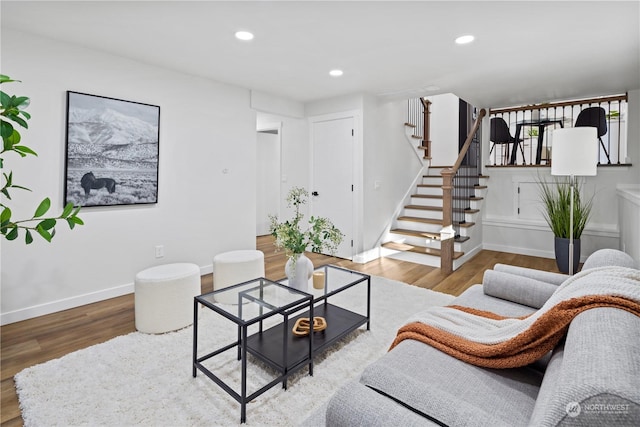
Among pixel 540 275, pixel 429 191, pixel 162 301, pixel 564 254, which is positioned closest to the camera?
pixel 540 275

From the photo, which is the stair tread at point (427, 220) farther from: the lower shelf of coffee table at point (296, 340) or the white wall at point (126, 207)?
the lower shelf of coffee table at point (296, 340)

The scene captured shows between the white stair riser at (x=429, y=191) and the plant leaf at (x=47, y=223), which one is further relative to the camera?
the white stair riser at (x=429, y=191)

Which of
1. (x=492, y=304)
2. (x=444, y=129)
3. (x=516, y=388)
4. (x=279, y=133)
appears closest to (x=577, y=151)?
(x=492, y=304)

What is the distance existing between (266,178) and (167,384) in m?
4.98

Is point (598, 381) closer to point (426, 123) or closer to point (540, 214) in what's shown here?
point (540, 214)

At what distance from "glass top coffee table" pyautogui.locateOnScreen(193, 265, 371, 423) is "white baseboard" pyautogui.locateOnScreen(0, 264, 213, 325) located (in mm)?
1706

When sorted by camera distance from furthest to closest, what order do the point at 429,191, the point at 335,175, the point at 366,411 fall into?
the point at 429,191
the point at 335,175
the point at 366,411

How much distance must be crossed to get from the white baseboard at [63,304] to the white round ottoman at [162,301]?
3.01 feet

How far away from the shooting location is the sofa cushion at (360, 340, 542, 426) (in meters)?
0.87

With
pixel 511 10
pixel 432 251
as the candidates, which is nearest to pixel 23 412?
pixel 511 10

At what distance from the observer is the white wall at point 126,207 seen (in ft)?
8.64

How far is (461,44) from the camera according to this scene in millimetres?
2801

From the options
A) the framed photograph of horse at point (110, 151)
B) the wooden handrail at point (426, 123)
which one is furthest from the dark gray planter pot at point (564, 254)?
the framed photograph of horse at point (110, 151)

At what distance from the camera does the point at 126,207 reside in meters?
3.19
